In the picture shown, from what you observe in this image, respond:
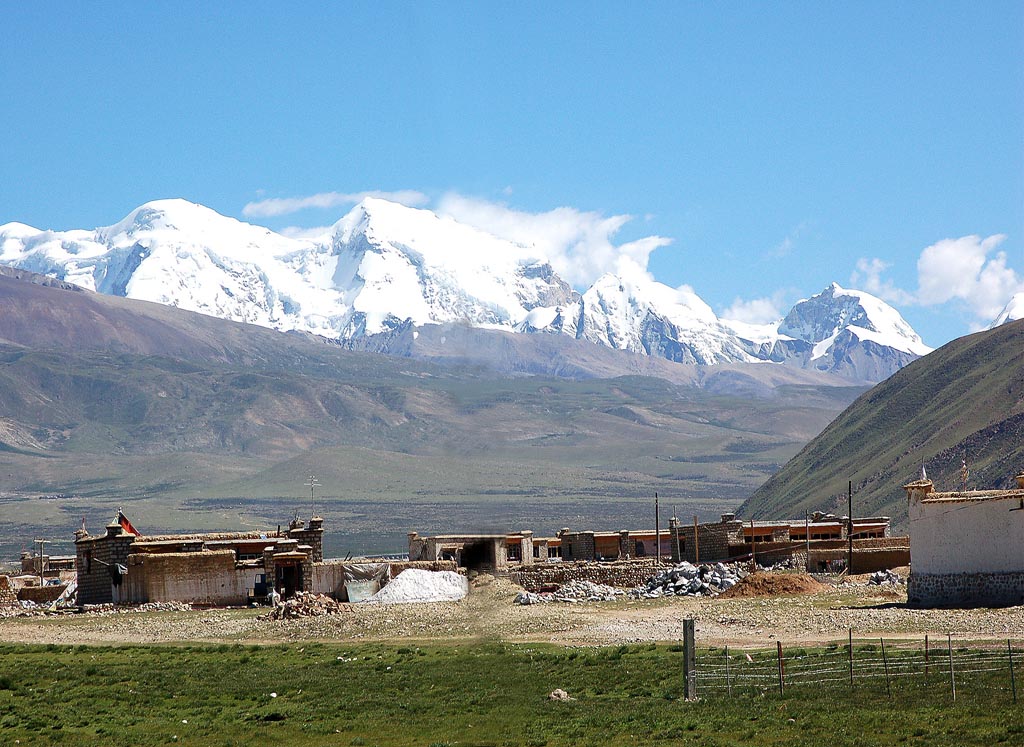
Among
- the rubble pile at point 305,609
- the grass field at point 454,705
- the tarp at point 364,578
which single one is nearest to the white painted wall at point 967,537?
the grass field at point 454,705

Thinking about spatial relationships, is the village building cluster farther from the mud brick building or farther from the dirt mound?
the dirt mound

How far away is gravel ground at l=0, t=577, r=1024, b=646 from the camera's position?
43.3m

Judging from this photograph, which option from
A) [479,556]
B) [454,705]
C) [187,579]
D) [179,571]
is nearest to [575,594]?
[187,579]

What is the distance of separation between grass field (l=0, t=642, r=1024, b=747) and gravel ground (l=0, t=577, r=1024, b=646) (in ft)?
12.8

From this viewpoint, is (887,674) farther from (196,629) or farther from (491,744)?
(196,629)

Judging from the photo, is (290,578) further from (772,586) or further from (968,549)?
(968,549)

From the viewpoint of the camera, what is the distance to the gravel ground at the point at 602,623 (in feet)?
142

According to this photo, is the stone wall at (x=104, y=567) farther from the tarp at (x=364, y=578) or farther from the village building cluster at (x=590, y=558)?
the tarp at (x=364, y=578)

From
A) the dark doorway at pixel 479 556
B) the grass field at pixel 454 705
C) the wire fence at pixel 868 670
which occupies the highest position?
the dark doorway at pixel 479 556

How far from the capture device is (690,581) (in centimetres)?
6006

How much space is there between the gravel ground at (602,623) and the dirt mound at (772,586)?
0.69 m

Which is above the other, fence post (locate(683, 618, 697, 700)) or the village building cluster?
the village building cluster

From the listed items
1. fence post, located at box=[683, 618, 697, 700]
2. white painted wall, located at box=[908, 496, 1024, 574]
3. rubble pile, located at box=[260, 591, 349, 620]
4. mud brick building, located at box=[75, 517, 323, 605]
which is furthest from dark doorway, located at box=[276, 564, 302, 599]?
fence post, located at box=[683, 618, 697, 700]

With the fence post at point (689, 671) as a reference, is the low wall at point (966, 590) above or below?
above
